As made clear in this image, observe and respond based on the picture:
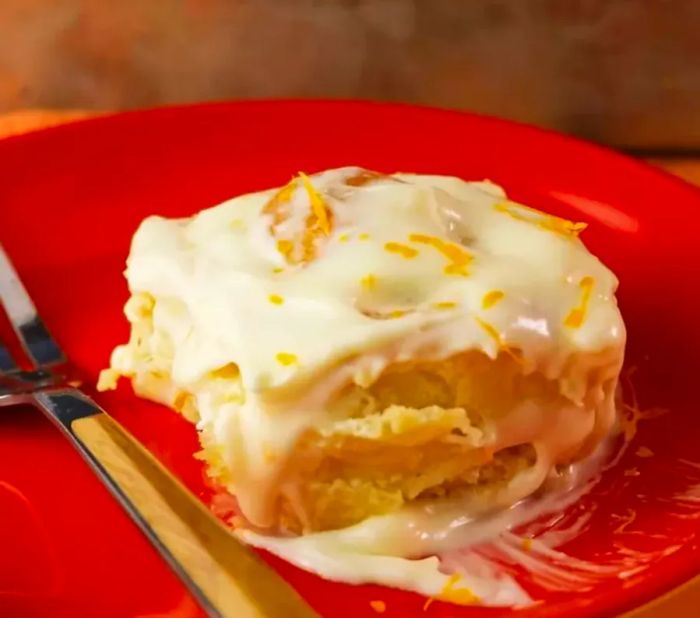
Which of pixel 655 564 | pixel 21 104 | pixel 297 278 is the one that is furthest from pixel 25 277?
pixel 655 564

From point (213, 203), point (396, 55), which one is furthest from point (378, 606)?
point (396, 55)

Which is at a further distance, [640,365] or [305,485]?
[640,365]

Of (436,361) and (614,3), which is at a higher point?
(614,3)

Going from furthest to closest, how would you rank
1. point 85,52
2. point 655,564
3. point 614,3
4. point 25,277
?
point 85,52 → point 614,3 → point 25,277 → point 655,564

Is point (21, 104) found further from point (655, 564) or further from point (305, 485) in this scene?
point (655, 564)

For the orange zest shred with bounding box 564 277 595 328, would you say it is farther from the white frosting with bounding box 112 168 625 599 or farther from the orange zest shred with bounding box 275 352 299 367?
the orange zest shred with bounding box 275 352 299 367

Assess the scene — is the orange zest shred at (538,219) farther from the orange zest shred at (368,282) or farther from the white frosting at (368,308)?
the orange zest shred at (368,282)

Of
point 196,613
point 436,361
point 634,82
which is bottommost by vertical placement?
point 196,613

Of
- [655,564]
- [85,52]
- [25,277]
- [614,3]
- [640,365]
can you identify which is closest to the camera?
[655,564]

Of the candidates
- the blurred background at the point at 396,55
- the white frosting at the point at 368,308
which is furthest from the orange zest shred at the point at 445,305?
the blurred background at the point at 396,55
